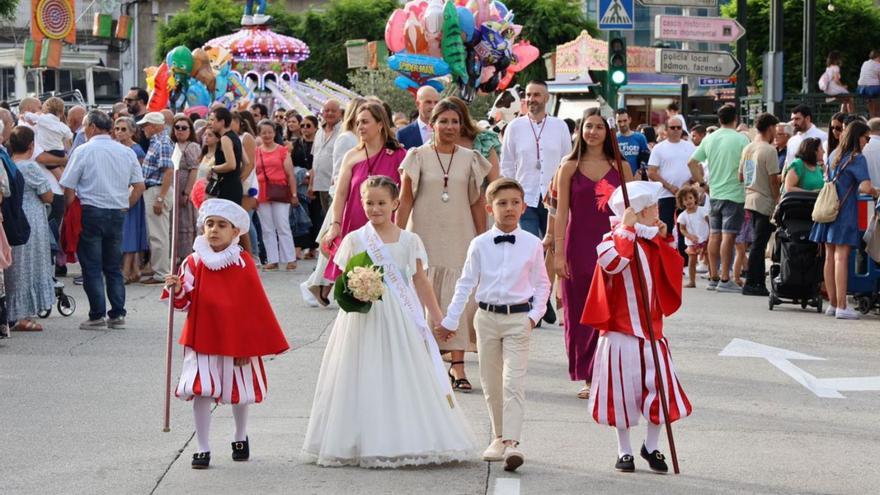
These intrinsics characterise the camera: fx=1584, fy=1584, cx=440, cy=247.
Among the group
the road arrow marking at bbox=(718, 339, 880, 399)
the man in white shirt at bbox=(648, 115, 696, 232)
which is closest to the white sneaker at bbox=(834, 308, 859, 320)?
the road arrow marking at bbox=(718, 339, 880, 399)

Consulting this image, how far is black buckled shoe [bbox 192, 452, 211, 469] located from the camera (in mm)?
7316

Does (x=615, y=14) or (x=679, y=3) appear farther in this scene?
(x=679, y=3)

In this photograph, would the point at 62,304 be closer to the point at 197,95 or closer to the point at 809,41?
the point at 809,41

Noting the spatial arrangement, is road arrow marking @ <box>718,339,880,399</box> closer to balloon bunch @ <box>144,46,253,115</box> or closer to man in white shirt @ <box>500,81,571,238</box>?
man in white shirt @ <box>500,81,571,238</box>

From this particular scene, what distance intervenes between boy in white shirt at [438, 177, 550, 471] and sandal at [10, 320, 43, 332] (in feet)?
19.6

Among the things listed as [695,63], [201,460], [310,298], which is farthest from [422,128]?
[695,63]

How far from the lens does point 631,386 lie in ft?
23.9

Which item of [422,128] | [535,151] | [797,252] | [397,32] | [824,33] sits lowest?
[797,252]

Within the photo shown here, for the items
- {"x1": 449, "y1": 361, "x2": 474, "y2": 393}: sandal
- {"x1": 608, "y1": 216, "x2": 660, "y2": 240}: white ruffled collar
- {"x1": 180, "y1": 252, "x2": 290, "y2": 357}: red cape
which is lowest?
{"x1": 449, "y1": 361, "x2": 474, "y2": 393}: sandal

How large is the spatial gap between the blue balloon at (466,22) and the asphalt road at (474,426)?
34.4 ft

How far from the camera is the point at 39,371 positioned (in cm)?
1048

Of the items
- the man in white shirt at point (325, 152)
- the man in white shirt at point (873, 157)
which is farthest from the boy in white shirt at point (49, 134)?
the man in white shirt at point (873, 157)

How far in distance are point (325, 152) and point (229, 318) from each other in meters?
10.4

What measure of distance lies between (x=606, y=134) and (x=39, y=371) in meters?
4.09
